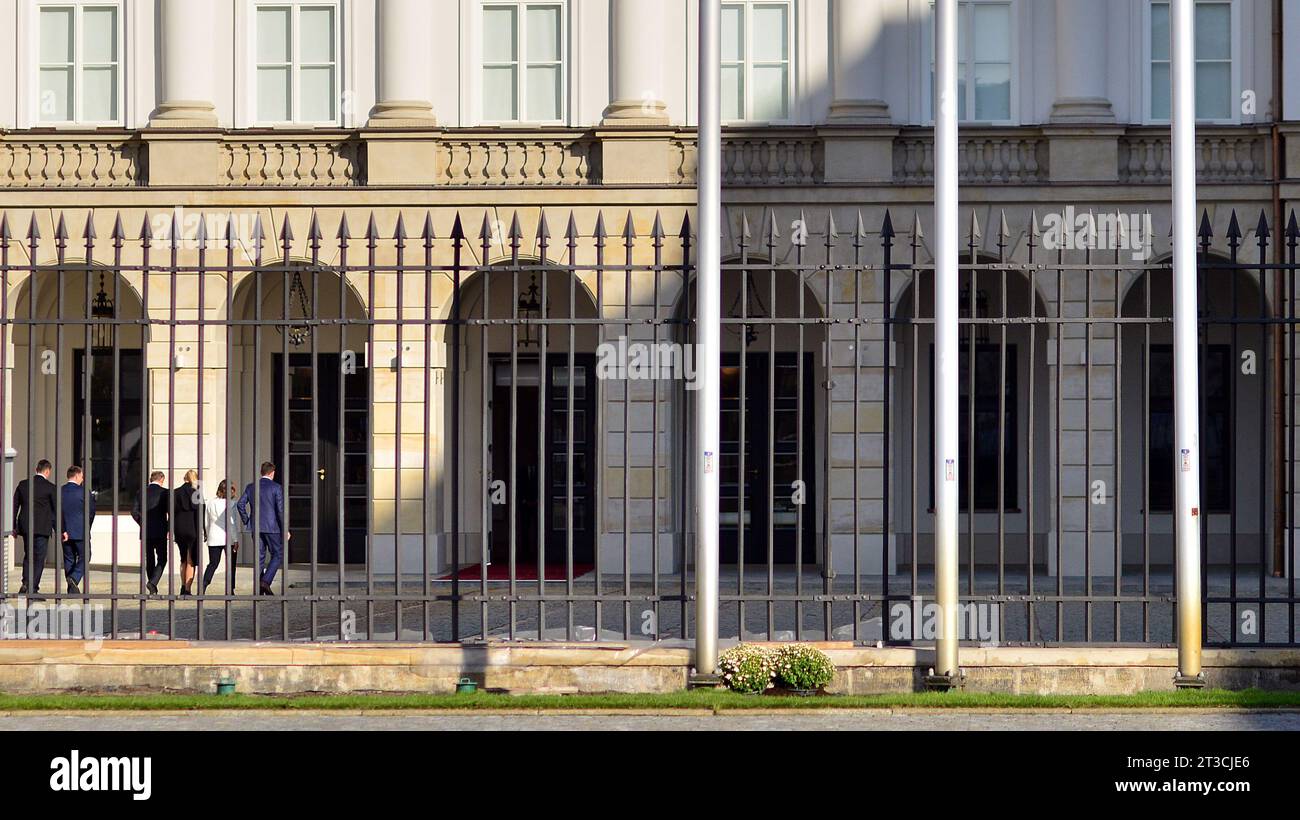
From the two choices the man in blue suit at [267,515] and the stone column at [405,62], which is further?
the stone column at [405,62]

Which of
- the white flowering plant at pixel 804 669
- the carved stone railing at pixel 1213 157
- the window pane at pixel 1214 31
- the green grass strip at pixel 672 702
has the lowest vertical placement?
the green grass strip at pixel 672 702

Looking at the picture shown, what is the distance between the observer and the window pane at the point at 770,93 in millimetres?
27172

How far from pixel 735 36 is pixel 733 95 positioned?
0.99 metres

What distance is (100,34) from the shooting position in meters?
27.6

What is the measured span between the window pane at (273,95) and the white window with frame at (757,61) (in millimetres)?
6773

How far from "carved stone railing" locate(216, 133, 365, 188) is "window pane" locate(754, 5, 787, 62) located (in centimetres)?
631

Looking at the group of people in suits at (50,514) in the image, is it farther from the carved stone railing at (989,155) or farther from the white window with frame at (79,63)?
the carved stone railing at (989,155)

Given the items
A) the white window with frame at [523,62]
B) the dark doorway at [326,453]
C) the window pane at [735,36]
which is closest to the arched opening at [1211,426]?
the window pane at [735,36]

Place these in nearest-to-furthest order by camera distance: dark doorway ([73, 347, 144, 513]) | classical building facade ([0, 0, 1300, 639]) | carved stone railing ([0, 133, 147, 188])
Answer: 1. classical building facade ([0, 0, 1300, 639])
2. carved stone railing ([0, 133, 147, 188])
3. dark doorway ([73, 347, 144, 513])

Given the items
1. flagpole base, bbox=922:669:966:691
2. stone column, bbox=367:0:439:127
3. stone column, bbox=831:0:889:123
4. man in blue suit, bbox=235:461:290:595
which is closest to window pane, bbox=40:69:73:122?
stone column, bbox=367:0:439:127

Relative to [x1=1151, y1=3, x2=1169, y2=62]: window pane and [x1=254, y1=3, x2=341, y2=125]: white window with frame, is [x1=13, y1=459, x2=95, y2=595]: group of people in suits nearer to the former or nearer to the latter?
[x1=254, y1=3, x2=341, y2=125]: white window with frame

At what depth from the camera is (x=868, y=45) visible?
26.9 metres

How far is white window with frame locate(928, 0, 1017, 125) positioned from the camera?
2716 centimetres

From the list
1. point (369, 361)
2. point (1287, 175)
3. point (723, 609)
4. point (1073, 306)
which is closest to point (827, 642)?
point (369, 361)
